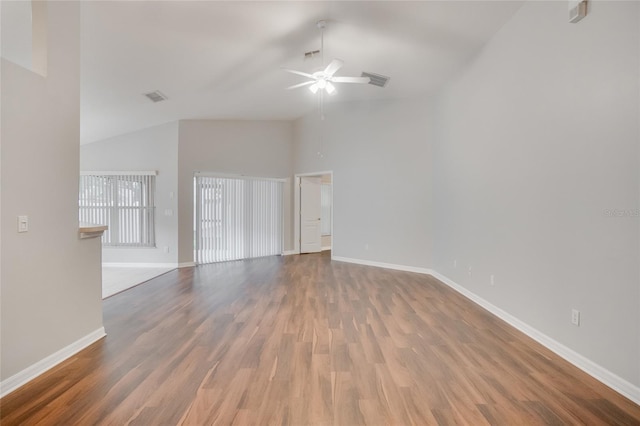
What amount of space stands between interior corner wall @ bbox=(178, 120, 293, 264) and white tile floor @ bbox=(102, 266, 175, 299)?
0.65 meters

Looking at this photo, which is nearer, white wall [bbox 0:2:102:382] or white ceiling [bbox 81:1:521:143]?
white wall [bbox 0:2:102:382]

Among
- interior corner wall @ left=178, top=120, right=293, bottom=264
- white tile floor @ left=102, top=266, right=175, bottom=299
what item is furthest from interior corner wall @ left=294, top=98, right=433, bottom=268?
white tile floor @ left=102, top=266, right=175, bottom=299

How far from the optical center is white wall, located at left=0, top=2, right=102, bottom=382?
1.94 m

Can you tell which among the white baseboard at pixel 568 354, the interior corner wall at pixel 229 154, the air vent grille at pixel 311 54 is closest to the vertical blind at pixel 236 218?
the interior corner wall at pixel 229 154

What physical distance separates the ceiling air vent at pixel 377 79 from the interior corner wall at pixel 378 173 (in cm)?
87

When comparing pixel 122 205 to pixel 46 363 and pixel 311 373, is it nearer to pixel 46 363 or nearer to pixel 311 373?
pixel 46 363

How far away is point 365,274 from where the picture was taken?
5.42 m

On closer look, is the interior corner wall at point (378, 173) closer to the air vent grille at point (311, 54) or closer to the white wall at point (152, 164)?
the air vent grille at point (311, 54)

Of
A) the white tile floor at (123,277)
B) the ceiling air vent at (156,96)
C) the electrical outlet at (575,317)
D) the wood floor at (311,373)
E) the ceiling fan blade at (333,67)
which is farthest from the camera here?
the ceiling air vent at (156,96)

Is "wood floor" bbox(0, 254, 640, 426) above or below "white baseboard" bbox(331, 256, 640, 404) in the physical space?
below

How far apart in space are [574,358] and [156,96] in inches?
238

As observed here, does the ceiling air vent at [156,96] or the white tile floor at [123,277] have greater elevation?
the ceiling air vent at [156,96]

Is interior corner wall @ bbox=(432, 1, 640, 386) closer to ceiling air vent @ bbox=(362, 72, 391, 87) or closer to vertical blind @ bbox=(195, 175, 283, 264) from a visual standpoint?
ceiling air vent @ bbox=(362, 72, 391, 87)

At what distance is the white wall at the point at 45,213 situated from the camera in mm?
1937
